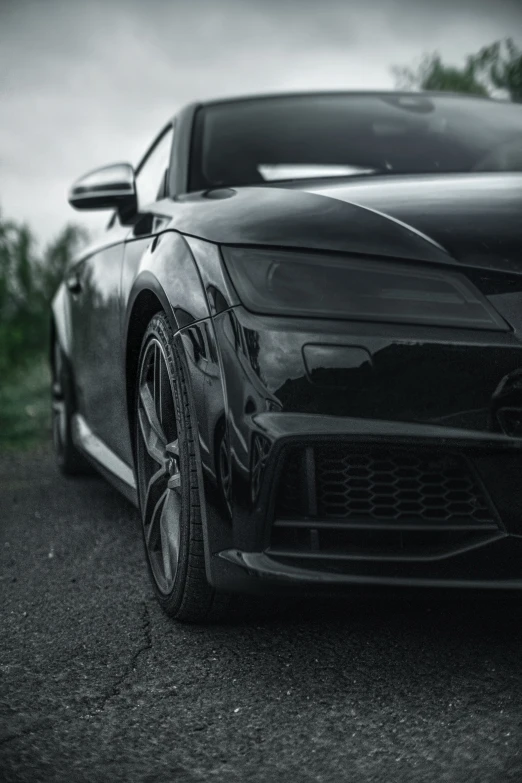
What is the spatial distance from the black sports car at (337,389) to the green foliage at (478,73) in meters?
4.75

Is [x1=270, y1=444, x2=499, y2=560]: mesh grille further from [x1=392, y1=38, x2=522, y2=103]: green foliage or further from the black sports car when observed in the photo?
[x1=392, y1=38, x2=522, y2=103]: green foliage

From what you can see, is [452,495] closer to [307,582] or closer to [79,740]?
[307,582]

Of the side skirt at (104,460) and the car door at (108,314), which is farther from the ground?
the car door at (108,314)

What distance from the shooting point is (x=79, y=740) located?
5.72 feet

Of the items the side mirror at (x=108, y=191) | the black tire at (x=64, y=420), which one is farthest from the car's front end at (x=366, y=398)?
the black tire at (x=64, y=420)

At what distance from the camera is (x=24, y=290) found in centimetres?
1053

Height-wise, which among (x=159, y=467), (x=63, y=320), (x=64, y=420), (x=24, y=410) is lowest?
(x=24, y=410)

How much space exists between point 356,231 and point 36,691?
113cm

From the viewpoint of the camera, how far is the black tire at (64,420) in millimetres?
4125

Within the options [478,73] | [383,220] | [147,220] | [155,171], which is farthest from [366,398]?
[478,73]

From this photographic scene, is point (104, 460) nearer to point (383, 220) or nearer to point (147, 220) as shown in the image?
point (147, 220)

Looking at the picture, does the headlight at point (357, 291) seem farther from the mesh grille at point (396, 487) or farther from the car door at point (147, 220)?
the car door at point (147, 220)

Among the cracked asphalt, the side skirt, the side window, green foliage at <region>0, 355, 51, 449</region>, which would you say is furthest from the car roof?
green foliage at <region>0, 355, 51, 449</region>

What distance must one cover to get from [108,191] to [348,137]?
80cm
